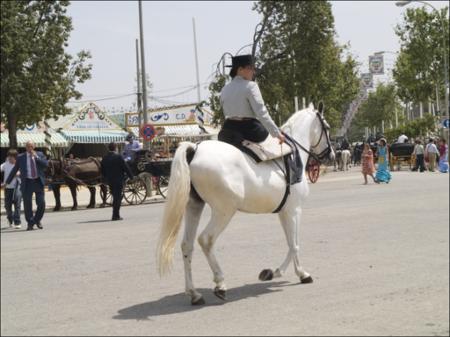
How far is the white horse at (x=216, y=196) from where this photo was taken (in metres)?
6.54

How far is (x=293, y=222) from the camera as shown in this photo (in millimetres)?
7375

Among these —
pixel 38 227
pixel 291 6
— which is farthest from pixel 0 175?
pixel 291 6

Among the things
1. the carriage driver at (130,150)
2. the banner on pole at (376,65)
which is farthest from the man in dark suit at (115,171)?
the banner on pole at (376,65)

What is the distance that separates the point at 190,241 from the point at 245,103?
1.48m

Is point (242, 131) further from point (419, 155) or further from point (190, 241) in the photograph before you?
point (419, 155)

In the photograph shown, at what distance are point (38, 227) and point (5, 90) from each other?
1166cm

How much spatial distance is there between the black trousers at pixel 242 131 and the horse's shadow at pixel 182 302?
151cm

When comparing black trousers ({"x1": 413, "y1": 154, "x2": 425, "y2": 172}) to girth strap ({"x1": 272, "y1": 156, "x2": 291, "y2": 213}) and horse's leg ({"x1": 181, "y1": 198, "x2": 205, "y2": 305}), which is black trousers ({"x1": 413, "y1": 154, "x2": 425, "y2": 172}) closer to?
girth strap ({"x1": 272, "y1": 156, "x2": 291, "y2": 213})

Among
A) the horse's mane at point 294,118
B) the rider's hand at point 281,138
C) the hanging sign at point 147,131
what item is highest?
the hanging sign at point 147,131

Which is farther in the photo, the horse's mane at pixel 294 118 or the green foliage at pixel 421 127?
the green foliage at pixel 421 127

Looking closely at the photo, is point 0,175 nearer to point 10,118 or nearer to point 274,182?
point 10,118

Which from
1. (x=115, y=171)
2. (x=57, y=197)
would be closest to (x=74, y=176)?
(x=57, y=197)

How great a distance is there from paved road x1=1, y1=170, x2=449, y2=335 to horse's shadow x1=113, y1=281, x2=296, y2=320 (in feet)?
0.03

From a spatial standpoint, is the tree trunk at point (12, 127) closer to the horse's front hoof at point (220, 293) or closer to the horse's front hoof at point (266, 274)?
the horse's front hoof at point (266, 274)
